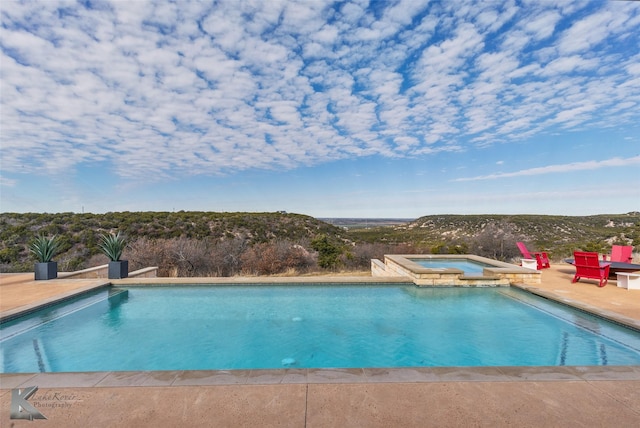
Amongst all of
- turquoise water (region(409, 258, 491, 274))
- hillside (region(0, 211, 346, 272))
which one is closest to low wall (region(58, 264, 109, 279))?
hillside (region(0, 211, 346, 272))

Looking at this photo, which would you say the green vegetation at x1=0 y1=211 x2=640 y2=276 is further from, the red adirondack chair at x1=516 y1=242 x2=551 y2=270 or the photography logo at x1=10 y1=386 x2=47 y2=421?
the photography logo at x1=10 y1=386 x2=47 y2=421

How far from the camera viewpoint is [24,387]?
2.95 m

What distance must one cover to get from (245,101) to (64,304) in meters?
9.58

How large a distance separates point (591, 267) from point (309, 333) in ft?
25.2

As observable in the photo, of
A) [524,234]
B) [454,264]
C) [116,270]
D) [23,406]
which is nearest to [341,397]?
[23,406]

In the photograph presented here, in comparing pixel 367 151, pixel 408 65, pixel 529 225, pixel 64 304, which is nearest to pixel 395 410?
pixel 64 304

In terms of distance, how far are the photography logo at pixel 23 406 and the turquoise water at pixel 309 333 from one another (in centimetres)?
140

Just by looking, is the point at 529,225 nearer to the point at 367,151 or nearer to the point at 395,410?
the point at 367,151

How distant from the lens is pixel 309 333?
5.51 metres

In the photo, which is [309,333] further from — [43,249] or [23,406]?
[43,249]

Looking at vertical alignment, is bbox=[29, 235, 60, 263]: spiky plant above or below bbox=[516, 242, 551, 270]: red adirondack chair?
above

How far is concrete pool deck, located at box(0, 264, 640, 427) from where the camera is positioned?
2.44 metres

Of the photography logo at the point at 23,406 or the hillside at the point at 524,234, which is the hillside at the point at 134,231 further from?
the photography logo at the point at 23,406

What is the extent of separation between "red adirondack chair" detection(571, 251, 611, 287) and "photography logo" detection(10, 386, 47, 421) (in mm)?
10750
